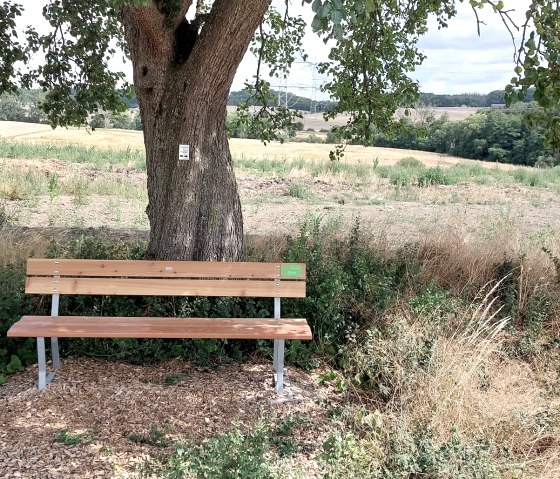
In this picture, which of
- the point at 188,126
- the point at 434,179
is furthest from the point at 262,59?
the point at 434,179

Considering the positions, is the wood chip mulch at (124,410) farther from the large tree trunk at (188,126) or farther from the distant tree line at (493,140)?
the distant tree line at (493,140)

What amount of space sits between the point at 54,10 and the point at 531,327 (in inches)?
275

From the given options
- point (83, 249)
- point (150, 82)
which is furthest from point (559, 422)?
point (83, 249)

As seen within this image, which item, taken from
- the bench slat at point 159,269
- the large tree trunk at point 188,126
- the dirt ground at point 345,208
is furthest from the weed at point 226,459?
the dirt ground at point 345,208

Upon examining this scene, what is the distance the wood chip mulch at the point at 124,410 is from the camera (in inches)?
140

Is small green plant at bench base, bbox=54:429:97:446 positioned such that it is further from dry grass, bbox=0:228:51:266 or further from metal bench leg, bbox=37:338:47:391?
dry grass, bbox=0:228:51:266

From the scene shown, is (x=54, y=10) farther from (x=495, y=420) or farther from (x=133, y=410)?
(x=495, y=420)

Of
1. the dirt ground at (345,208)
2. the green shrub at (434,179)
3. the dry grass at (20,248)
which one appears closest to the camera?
the dry grass at (20,248)

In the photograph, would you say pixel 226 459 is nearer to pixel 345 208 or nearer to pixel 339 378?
pixel 339 378

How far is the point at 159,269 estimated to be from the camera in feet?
16.3

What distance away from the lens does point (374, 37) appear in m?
8.40

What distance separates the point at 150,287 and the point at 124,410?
1.06 m

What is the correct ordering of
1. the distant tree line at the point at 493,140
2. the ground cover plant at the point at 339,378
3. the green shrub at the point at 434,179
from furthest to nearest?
the distant tree line at the point at 493,140 → the green shrub at the point at 434,179 → the ground cover plant at the point at 339,378

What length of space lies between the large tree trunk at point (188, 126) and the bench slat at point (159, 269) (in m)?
0.62
